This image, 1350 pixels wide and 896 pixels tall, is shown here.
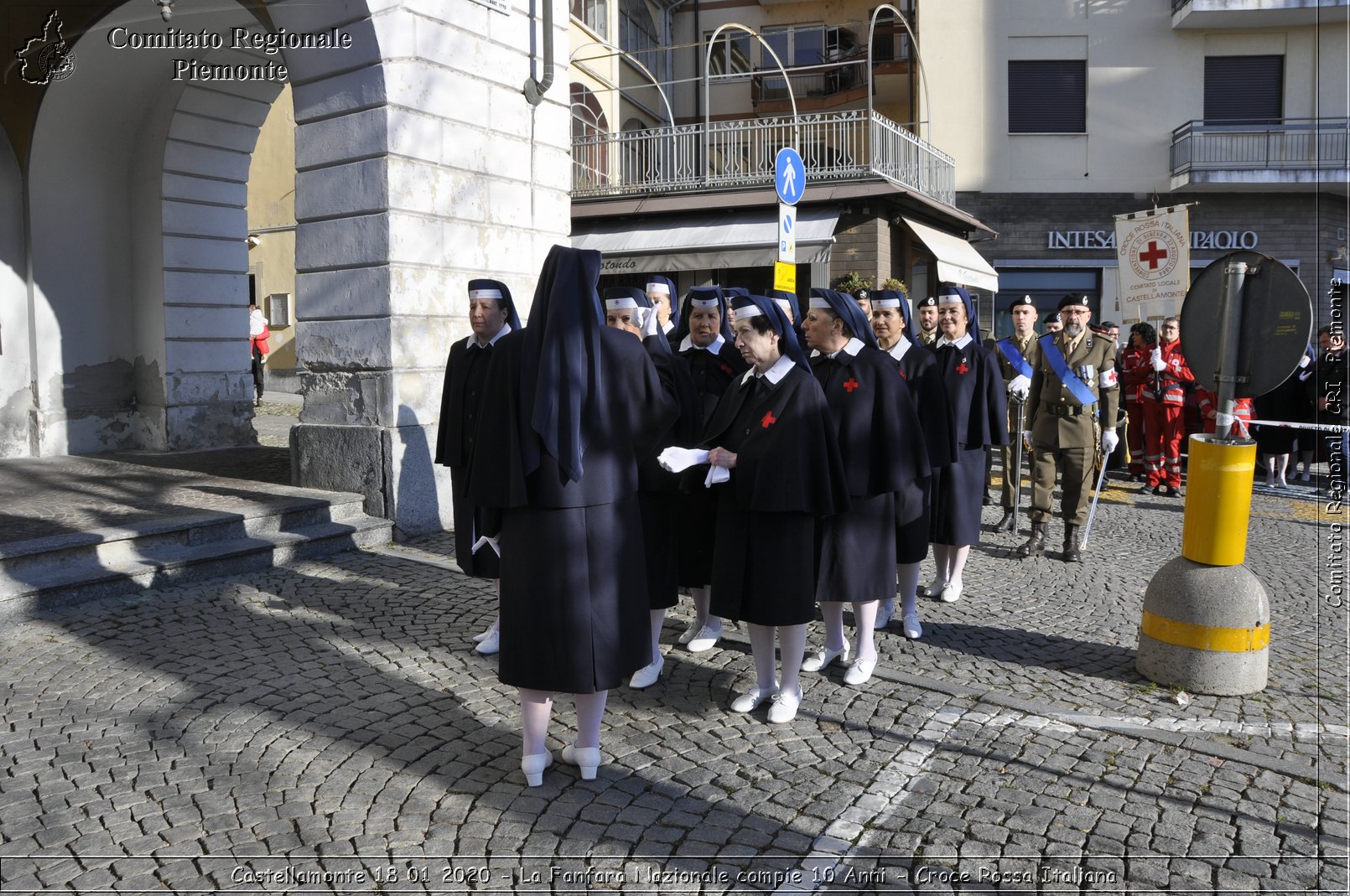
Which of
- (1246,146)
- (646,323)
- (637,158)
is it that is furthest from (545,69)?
(1246,146)

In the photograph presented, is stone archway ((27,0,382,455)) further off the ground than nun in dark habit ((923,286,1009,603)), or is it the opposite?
stone archway ((27,0,382,455))

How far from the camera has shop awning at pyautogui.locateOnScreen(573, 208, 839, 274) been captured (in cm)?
1836

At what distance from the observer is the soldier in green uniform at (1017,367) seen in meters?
8.42

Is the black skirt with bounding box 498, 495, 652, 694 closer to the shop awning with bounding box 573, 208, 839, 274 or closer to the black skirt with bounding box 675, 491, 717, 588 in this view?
the black skirt with bounding box 675, 491, 717, 588

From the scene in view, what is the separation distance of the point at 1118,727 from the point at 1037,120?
22.6 meters

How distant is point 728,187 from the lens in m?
19.3

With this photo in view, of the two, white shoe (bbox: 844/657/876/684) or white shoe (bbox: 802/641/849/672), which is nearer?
white shoe (bbox: 844/657/876/684)

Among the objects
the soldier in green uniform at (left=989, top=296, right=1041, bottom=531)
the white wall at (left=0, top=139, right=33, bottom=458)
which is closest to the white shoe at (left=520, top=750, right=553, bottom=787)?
the soldier in green uniform at (left=989, top=296, right=1041, bottom=531)

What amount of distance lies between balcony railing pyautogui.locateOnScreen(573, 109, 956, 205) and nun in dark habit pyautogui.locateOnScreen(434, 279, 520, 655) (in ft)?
44.4

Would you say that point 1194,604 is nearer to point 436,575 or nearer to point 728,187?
point 436,575

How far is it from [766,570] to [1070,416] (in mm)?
4629

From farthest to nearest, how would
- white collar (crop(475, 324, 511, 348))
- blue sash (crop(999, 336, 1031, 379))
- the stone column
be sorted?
blue sash (crop(999, 336, 1031, 379)), the stone column, white collar (crop(475, 324, 511, 348))

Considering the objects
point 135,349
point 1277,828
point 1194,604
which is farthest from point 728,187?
point 1277,828

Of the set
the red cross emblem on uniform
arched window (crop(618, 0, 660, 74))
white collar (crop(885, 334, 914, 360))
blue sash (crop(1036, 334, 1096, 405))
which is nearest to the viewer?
white collar (crop(885, 334, 914, 360))
